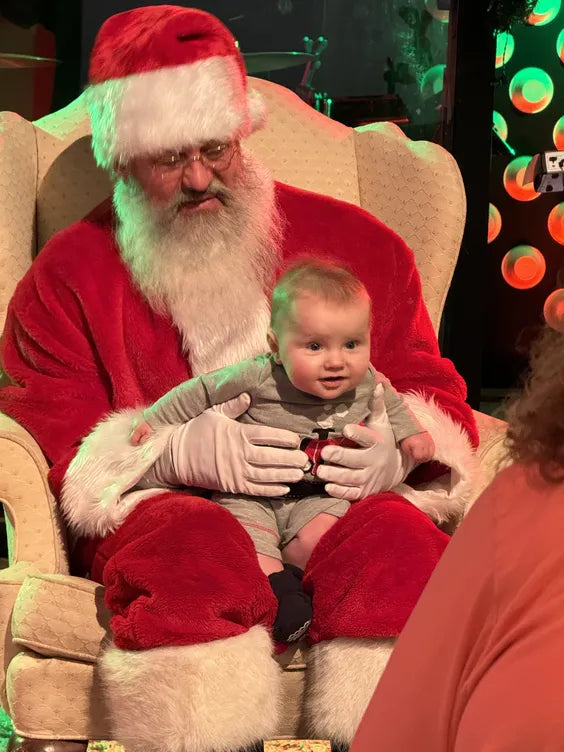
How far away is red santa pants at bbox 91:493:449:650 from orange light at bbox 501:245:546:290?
247 centimetres

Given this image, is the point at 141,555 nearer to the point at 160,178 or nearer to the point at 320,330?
the point at 320,330

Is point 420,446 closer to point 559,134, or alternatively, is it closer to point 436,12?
point 436,12

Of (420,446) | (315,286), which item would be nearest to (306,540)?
(420,446)

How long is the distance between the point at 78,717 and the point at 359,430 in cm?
73

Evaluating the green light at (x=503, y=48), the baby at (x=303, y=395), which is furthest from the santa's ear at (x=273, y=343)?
the green light at (x=503, y=48)

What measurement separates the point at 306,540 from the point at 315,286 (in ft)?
1.55

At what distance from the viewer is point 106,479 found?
2.00 meters

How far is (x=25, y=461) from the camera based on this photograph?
2.03 m

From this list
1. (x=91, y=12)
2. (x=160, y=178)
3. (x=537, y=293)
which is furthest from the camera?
(x=537, y=293)

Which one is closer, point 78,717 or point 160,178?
point 78,717

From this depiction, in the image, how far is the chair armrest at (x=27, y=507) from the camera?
200 cm

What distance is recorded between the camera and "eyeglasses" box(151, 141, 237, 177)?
7.17ft

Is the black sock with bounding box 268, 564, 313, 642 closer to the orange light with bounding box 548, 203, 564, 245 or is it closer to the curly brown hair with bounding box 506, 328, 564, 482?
the curly brown hair with bounding box 506, 328, 564, 482

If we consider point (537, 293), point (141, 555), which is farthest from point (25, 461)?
point (537, 293)
